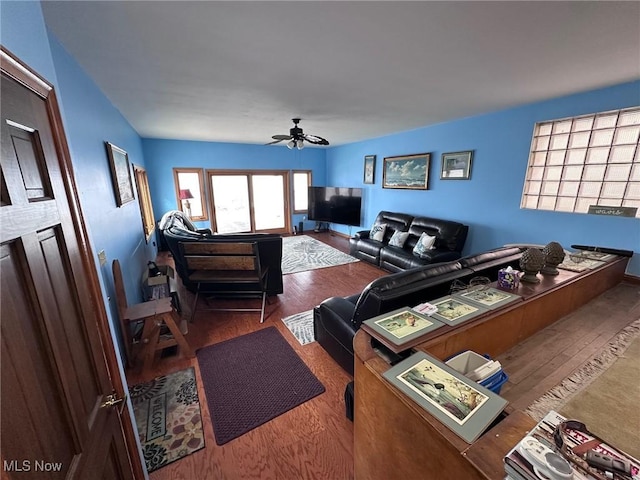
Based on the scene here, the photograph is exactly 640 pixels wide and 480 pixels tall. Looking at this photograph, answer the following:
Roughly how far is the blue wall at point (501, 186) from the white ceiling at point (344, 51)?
0.26 m

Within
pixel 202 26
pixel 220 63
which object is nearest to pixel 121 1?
→ pixel 202 26

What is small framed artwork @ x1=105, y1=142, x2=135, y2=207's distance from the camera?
8.23 feet

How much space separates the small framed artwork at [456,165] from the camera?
385 cm

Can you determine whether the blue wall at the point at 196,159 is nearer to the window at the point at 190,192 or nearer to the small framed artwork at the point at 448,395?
the window at the point at 190,192

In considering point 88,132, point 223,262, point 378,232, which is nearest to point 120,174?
point 88,132

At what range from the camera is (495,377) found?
101 cm

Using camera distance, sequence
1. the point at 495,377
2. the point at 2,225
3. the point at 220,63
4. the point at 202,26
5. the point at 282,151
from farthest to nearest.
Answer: the point at 282,151
the point at 220,63
the point at 202,26
the point at 495,377
the point at 2,225

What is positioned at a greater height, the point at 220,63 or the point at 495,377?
the point at 220,63

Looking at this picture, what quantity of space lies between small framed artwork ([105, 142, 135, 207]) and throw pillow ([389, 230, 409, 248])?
395 centimetres

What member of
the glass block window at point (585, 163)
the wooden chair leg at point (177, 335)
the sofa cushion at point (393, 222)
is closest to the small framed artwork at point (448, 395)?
the wooden chair leg at point (177, 335)

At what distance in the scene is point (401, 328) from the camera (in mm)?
1138

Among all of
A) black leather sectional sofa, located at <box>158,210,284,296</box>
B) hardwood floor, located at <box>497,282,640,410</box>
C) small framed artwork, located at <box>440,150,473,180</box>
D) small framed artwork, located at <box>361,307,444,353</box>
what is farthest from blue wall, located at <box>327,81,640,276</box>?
black leather sectional sofa, located at <box>158,210,284,296</box>

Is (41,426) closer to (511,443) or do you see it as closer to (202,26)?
(511,443)

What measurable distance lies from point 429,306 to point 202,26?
2.10 m
